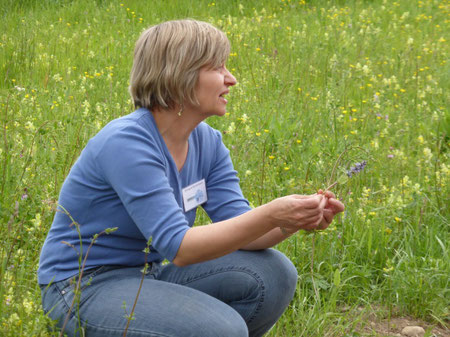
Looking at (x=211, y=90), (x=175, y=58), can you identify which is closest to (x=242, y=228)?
(x=211, y=90)

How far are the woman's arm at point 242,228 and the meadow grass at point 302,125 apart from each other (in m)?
0.34

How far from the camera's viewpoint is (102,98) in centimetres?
488

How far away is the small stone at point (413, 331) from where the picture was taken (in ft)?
Result: 9.15

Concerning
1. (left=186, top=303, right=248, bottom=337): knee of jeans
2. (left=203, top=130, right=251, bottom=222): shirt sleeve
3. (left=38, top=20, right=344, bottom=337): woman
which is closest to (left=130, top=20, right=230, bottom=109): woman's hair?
(left=38, top=20, right=344, bottom=337): woman

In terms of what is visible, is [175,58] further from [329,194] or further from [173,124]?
[329,194]

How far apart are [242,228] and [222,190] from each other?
0.54m

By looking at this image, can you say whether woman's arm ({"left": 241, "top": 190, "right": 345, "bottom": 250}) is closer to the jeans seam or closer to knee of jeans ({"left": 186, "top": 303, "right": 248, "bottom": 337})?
the jeans seam

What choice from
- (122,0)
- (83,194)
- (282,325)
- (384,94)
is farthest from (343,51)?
(83,194)

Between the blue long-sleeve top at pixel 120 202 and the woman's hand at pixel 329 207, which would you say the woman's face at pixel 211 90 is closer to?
the blue long-sleeve top at pixel 120 202

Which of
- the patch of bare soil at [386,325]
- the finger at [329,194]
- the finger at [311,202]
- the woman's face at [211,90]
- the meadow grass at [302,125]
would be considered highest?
the woman's face at [211,90]

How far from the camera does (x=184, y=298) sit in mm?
2084

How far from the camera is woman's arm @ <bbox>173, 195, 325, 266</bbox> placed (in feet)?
6.75

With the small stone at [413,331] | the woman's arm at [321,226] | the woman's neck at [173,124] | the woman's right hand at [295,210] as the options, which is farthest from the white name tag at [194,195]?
the small stone at [413,331]

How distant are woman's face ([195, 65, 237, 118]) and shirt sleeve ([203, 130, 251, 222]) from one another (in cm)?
30
